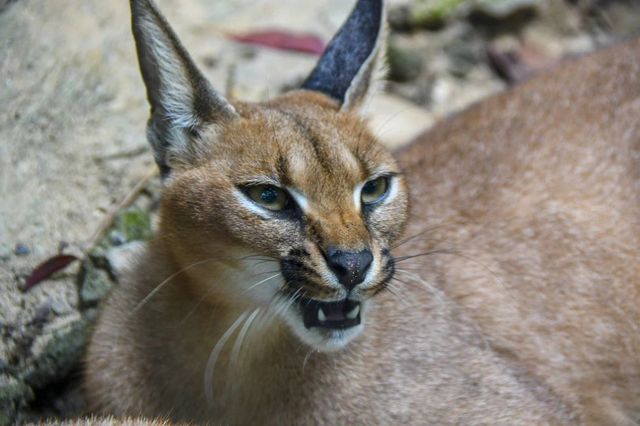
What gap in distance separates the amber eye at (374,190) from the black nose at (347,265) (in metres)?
0.45

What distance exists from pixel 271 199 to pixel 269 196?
0.01 meters

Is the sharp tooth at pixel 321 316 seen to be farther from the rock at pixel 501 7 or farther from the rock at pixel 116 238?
the rock at pixel 501 7

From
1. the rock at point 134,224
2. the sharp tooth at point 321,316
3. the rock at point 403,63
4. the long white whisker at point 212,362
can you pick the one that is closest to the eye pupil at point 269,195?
the sharp tooth at point 321,316

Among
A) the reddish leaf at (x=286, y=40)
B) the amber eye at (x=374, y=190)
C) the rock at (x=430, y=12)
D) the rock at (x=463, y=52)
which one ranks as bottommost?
the rock at (x=463, y=52)

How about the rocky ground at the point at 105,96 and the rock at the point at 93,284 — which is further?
the rock at the point at 93,284

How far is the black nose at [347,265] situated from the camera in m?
3.77

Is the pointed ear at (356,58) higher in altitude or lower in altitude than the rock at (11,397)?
higher

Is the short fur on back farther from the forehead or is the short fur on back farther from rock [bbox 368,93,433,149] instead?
rock [bbox 368,93,433,149]

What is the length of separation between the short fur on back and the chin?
0.01 metres

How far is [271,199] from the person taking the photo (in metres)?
4.02

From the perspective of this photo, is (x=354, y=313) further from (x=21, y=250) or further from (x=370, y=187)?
(x=21, y=250)

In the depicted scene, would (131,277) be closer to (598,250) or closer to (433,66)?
(598,250)

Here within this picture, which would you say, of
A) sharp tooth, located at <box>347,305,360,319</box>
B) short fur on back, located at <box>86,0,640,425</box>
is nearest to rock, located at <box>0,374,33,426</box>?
short fur on back, located at <box>86,0,640,425</box>

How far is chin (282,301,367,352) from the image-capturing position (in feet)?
13.5
